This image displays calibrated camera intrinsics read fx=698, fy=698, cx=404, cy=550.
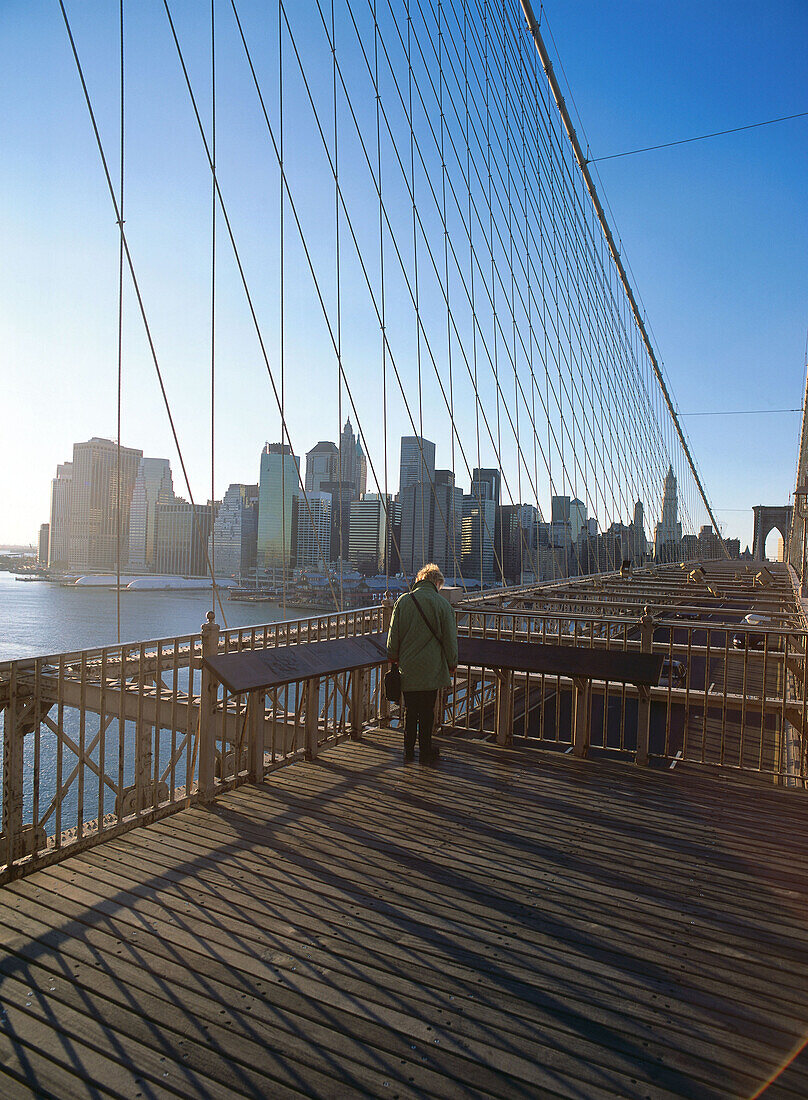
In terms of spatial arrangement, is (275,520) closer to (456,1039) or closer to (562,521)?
(456,1039)

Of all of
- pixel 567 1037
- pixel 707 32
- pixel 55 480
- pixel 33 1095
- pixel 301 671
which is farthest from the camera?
pixel 707 32

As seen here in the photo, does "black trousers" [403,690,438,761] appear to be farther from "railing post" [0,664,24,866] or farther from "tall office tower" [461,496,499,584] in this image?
"tall office tower" [461,496,499,584]

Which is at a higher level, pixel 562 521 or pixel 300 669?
pixel 562 521

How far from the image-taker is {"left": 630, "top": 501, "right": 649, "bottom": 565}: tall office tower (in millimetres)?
33031

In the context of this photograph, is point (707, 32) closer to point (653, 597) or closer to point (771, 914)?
point (653, 597)

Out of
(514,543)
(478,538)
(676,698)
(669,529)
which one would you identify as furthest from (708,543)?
(676,698)

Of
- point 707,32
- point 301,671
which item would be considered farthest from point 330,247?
point 707,32

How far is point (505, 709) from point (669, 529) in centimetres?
4568

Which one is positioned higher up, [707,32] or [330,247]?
[707,32]

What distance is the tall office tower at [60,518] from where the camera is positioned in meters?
7.85

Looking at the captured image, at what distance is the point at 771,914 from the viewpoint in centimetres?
286

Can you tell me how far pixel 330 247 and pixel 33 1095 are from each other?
384 inches

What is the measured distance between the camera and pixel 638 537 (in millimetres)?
34688

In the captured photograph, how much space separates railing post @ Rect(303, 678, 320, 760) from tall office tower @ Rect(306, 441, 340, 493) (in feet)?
22.6
